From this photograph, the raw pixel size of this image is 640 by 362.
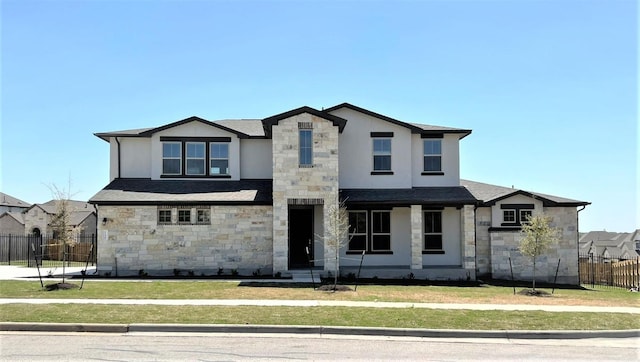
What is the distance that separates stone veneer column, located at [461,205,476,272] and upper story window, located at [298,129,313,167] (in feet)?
23.7

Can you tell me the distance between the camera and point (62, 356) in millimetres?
9773

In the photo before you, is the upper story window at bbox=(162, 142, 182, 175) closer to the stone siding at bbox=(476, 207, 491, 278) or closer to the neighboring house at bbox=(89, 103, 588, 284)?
the neighboring house at bbox=(89, 103, 588, 284)

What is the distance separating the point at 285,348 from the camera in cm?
1071

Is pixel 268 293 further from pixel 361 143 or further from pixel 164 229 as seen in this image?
pixel 361 143

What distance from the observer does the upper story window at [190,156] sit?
26.6 m

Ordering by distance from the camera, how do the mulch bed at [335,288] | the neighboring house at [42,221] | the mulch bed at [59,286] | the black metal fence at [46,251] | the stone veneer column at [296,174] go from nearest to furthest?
1. the mulch bed at [59,286]
2. the mulch bed at [335,288]
3. the stone veneer column at [296,174]
4. the black metal fence at [46,251]
5. the neighboring house at [42,221]

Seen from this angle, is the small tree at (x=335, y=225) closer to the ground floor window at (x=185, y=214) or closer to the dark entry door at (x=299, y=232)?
the dark entry door at (x=299, y=232)

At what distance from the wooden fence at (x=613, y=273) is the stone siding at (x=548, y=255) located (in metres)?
2.42

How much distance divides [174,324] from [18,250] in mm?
36870

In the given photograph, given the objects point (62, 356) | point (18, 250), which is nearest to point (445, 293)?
point (62, 356)

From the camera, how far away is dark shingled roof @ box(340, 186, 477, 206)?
2498 cm

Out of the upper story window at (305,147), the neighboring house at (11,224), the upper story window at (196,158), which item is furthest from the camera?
the neighboring house at (11,224)

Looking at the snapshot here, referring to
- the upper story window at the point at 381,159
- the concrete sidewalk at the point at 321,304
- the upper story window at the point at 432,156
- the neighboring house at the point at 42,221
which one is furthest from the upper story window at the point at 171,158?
the neighboring house at the point at 42,221

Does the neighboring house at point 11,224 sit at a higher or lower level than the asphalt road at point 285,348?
higher
